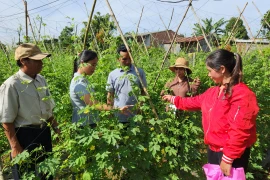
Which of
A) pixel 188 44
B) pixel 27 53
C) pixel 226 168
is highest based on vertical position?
pixel 188 44

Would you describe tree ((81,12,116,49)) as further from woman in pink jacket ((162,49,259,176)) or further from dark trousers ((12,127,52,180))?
woman in pink jacket ((162,49,259,176))

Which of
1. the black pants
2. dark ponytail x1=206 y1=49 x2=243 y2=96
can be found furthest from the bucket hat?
the black pants

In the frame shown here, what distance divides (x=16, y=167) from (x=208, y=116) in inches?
69.1

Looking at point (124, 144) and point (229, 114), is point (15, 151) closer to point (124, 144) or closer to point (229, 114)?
point (124, 144)

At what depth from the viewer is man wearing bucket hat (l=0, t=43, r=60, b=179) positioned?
215 cm

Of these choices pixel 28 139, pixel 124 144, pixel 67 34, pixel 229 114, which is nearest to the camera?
pixel 229 114

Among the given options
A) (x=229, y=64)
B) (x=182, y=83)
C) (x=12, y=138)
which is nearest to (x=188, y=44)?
(x=182, y=83)

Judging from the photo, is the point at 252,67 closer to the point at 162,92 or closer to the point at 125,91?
the point at 162,92

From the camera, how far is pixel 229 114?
1.92 meters

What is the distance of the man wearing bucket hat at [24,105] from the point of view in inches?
84.7

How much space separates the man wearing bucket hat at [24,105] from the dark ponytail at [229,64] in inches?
55.6

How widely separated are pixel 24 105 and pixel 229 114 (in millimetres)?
1776

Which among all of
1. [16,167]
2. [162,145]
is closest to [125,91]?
[162,145]

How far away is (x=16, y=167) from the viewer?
7.29 feet
